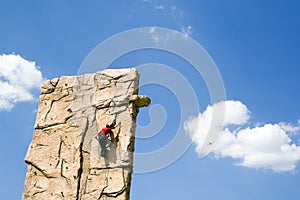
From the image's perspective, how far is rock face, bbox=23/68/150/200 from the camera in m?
9.16

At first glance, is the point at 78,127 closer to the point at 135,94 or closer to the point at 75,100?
the point at 75,100

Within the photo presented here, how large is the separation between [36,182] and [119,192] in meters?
2.11

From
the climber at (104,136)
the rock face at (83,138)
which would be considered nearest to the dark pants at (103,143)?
the climber at (104,136)

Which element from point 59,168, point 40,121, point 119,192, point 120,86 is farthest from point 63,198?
point 120,86

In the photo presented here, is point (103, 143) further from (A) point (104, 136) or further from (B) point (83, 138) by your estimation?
(B) point (83, 138)

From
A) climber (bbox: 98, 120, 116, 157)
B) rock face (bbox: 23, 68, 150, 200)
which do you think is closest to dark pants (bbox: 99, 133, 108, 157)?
climber (bbox: 98, 120, 116, 157)

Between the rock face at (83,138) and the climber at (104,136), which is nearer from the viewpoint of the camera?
the rock face at (83,138)

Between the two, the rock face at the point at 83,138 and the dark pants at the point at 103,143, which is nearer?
the rock face at the point at 83,138

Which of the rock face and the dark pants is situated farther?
the dark pants

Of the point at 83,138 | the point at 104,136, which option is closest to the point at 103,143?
the point at 104,136

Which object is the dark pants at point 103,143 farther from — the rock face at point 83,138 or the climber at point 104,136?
the rock face at point 83,138

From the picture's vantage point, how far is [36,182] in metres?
9.68

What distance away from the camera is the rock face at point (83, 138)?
9156 mm

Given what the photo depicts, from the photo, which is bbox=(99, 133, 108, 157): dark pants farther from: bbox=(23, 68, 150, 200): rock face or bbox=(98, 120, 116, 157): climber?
bbox=(23, 68, 150, 200): rock face
